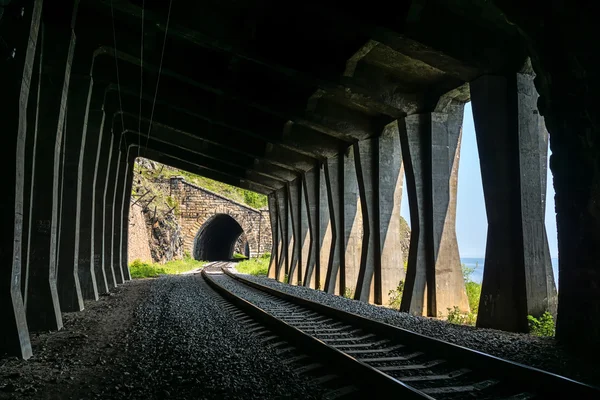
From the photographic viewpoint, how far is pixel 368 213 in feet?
35.7

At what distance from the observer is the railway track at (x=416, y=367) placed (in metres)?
3.29

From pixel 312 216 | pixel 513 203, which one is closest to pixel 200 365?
pixel 513 203

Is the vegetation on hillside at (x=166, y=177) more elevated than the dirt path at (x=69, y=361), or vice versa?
the vegetation on hillside at (x=166, y=177)

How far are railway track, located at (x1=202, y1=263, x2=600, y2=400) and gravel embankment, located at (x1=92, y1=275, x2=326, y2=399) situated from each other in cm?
41

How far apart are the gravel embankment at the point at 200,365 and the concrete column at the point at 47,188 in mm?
1275

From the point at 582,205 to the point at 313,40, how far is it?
536cm

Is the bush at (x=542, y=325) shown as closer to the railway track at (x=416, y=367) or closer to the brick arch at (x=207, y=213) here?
the railway track at (x=416, y=367)

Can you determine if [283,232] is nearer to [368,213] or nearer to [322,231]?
[322,231]

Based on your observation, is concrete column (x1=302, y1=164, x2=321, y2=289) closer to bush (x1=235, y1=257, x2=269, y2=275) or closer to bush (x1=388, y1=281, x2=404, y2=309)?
bush (x1=388, y1=281, x2=404, y2=309)

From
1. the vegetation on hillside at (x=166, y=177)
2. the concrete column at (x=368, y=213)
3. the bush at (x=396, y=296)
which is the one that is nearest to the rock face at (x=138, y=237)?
the vegetation on hillside at (x=166, y=177)

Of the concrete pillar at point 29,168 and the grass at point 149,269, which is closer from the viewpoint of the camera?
the concrete pillar at point 29,168

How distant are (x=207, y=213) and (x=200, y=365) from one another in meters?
29.8

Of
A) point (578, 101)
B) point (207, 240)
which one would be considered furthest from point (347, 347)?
point (207, 240)

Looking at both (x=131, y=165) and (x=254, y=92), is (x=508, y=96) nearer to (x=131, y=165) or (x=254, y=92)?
(x=254, y=92)
